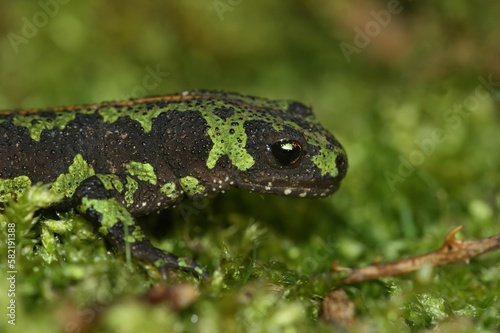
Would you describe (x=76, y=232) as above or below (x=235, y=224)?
above

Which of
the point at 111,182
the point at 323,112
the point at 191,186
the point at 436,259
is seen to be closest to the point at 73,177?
the point at 111,182

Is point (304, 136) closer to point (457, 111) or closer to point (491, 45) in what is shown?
point (457, 111)

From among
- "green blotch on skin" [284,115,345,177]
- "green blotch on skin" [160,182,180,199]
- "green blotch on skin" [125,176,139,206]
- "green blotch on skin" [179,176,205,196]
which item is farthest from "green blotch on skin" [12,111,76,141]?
"green blotch on skin" [284,115,345,177]

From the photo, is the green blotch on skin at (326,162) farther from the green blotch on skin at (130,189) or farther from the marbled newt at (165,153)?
the green blotch on skin at (130,189)

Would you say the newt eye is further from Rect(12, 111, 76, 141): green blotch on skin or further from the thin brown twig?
Rect(12, 111, 76, 141): green blotch on skin

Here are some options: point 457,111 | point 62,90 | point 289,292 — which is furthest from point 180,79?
point 289,292

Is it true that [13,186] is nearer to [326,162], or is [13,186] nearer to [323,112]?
[326,162]
